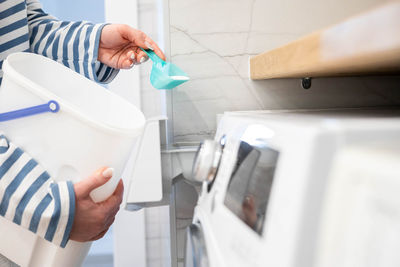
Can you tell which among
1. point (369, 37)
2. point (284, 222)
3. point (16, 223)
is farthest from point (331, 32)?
point (16, 223)

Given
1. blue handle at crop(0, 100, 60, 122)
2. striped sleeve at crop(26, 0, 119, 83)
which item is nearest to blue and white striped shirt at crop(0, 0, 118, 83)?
striped sleeve at crop(26, 0, 119, 83)

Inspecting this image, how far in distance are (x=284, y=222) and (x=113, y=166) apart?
0.37 meters

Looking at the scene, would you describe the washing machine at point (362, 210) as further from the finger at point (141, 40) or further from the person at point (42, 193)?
the finger at point (141, 40)

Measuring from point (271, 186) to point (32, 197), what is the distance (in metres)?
0.38

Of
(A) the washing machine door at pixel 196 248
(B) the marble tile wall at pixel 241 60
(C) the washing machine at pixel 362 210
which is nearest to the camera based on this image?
(C) the washing machine at pixel 362 210

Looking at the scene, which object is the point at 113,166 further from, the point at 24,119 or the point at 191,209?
the point at 191,209

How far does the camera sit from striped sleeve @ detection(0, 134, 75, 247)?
1.65 ft

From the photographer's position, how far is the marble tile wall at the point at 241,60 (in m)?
0.94

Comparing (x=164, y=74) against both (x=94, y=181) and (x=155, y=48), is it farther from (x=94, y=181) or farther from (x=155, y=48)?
(x=94, y=181)

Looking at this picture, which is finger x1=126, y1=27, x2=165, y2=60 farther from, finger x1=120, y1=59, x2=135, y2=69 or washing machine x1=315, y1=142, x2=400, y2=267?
washing machine x1=315, y1=142, x2=400, y2=267

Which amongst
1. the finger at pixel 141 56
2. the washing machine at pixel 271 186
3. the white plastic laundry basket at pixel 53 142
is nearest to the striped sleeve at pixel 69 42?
the finger at pixel 141 56

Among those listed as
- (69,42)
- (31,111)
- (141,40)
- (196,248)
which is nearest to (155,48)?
(141,40)

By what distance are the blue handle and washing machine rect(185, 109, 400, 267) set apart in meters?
0.23

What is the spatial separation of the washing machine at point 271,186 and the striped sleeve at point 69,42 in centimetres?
47
